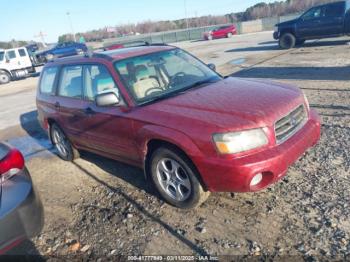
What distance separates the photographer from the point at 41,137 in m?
7.53

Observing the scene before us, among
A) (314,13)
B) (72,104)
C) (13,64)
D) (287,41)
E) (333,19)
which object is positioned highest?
(72,104)

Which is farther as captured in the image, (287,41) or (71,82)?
(287,41)

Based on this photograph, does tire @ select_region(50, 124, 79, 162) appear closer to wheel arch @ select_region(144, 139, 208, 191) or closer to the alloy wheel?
wheel arch @ select_region(144, 139, 208, 191)

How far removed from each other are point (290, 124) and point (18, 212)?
276 cm

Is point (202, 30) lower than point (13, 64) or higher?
lower

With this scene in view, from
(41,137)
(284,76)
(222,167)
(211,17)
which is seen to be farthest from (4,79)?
(211,17)

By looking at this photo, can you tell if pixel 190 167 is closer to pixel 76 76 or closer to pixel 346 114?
pixel 76 76

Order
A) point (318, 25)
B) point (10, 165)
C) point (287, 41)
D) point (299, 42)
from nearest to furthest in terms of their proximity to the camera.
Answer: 1. point (10, 165)
2. point (318, 25)
3. point (287, 41)
4. point (299, 42)

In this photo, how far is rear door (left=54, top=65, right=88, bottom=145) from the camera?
464cm

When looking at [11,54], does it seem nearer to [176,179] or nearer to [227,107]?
[176,179]

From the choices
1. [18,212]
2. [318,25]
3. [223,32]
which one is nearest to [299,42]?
[318,25]

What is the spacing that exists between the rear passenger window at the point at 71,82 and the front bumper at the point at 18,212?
179 cm

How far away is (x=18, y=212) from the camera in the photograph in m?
2.84

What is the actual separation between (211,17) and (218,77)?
86.9 metres
